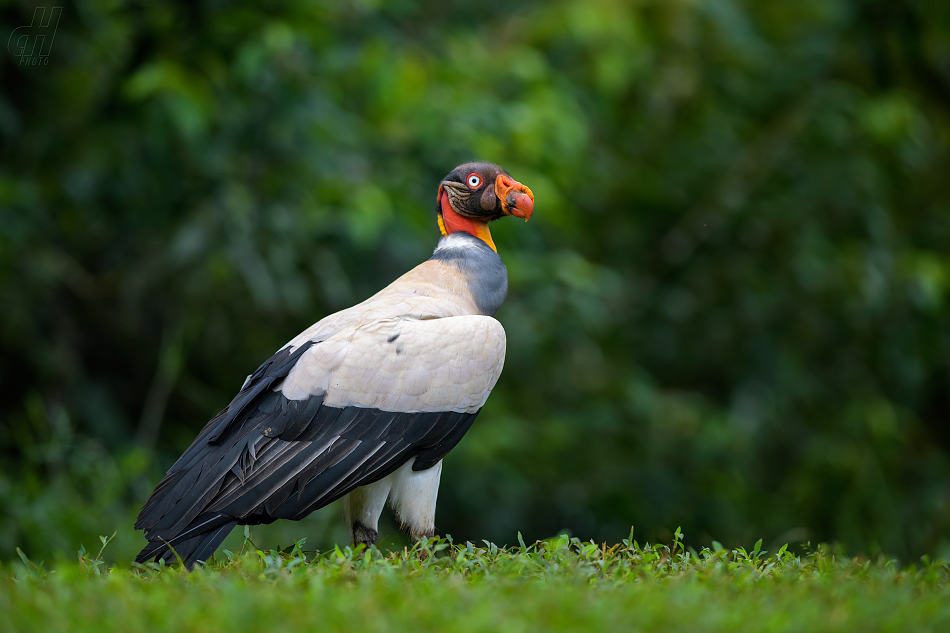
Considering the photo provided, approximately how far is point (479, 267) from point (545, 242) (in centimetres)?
386

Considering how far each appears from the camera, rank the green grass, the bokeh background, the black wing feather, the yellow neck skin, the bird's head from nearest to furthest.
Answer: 1. the green grass
2. the black wing feather
3. the bird's head
4. the yellow neck skin
5. the bokeh background

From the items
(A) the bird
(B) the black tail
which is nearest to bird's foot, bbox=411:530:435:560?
(A) the bird

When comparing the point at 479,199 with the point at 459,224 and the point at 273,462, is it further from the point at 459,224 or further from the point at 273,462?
the point at 273,462

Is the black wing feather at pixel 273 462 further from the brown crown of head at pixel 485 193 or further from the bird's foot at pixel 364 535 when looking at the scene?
the brown crown of head at pixel 485 193

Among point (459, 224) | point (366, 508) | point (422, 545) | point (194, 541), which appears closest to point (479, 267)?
point (459, 224)

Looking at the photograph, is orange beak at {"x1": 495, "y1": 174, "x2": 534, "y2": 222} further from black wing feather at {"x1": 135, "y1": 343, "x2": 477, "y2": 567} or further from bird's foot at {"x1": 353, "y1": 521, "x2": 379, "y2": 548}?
bird's foot at {"x1": 353, "y1": 521, "x2": 379, "y2": 548}

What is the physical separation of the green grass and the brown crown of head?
5.64 feet

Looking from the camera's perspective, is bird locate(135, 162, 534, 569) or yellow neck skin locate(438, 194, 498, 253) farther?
yellow neck skin locate(438, 194, 498, 253)

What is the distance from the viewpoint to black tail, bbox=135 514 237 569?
3375mm

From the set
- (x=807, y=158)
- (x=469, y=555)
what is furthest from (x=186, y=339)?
(x=807, y=158)

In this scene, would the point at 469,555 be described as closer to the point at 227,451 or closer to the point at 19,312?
the point at 227,451

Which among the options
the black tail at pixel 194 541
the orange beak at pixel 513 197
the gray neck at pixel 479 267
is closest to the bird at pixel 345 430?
the black tail at pixel 194 541

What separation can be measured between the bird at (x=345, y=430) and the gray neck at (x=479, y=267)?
21 centimetres

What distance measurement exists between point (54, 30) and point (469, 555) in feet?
16.4
